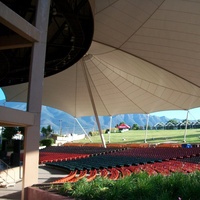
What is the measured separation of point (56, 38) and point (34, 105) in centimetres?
1456

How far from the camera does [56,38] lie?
91.2 ft

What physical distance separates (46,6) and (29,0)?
7.34m

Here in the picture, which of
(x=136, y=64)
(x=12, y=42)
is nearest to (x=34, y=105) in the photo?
(x=12, y=42)

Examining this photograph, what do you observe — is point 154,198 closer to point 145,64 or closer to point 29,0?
point 29,0

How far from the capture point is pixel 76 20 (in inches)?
835

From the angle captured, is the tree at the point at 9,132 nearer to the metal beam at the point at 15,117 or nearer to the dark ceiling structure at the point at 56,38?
the dark ceiling structure at the point at 56,38

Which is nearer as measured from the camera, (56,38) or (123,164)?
(123,164)

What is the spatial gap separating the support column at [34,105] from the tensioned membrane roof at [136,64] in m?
8.00

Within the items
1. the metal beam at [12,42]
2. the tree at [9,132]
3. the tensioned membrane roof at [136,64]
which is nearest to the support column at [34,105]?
the metal beam at [12,42]

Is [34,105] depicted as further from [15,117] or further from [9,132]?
[9,132]

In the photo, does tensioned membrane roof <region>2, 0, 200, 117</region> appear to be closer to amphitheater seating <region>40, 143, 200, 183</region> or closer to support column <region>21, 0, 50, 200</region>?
support column <region>21, 0, 50, 200</region>

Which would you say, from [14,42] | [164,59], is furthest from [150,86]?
[14,42]

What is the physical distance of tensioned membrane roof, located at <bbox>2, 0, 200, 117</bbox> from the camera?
23.3m

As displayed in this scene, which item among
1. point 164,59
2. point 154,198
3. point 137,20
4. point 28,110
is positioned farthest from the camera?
point 164,59
